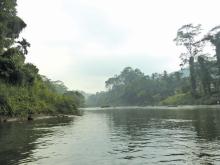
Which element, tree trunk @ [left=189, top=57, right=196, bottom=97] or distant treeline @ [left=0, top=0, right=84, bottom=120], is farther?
tree trunk @ [left=189, top=57, right=196, bottom=97]

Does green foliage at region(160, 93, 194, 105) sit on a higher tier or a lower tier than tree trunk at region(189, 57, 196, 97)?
lower

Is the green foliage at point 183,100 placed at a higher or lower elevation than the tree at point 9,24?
lower

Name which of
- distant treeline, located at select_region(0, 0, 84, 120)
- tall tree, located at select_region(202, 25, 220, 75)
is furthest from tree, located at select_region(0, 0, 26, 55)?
tall tree, located at select_region(202, 25, 220, 75)

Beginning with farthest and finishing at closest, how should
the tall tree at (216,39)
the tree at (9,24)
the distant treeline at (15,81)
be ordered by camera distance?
the tall tree at (216,39) → the tree at (9,24) → the distant treeline at (15,81)

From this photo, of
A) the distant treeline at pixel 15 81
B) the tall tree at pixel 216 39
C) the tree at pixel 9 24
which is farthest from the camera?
the tall tree at pixel 216 39

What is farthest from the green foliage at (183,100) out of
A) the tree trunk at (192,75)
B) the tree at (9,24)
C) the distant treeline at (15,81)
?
the tree at (9,24)

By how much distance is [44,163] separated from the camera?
16.7m

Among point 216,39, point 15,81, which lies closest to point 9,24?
point 15,81

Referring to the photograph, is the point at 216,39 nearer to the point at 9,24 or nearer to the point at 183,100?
the point at 183,100

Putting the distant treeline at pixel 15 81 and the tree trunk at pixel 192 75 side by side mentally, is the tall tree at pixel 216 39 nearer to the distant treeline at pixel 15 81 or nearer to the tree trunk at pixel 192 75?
the tree trunk at pixel 192 75

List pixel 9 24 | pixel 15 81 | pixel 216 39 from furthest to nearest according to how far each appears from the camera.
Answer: pixel 216 39 < pixel 9 24 < pixel 15 81

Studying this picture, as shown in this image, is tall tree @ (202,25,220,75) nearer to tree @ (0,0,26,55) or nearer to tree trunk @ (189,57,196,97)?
tree trunk @ (189,57,196,97)

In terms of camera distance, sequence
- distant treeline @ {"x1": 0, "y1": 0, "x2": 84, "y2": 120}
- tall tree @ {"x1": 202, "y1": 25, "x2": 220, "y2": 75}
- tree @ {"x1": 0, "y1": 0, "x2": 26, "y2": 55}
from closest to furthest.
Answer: distant treeline @ {"x1": 0, "y1": 0, "x2": 84, "y2": 120}, tree @ {"x1": 0, "y1": 0, "x2": 26, "y2": 55}, tall tree @ {"x1": 202, "y1": 25, "x2": 220, "y2": 75}

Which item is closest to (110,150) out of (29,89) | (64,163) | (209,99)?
(64,163)
